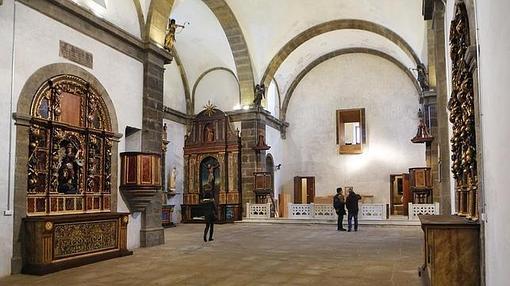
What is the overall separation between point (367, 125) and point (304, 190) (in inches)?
165

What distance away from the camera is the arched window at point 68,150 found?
25.0 feet

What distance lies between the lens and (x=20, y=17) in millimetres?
7285

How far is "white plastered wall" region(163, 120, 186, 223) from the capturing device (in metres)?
18.5

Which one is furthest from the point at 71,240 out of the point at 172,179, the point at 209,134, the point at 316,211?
the point at 209,134

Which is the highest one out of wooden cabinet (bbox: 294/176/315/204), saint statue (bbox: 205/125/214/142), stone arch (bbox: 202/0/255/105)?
stone arch (bbox: 202/0/255/105)

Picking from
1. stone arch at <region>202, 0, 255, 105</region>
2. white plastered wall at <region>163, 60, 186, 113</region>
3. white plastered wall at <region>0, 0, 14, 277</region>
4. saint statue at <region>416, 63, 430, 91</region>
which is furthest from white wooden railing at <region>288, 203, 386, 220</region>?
white plastered wall at <region>0, 0, 14, 277</region>

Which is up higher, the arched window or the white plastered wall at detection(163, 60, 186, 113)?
the white plastered wall at detection(163, 60, 186, 113)

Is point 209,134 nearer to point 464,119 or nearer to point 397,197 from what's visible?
point 397,197

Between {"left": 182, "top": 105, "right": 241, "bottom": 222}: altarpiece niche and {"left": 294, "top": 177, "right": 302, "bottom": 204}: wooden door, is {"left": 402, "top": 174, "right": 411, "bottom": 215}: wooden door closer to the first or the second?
{"left": 294, "top": 177, "right": 302, "bottom": 204}: wooden door

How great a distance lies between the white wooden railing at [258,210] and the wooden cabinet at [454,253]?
1347 cm

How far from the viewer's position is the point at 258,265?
24.4 ft

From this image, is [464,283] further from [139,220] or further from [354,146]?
[354,146]

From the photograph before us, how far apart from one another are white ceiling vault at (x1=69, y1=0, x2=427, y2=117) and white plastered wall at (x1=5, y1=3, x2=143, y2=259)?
539cm

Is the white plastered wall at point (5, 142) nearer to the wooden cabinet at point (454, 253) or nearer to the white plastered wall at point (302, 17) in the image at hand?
the wooden cabinet at point (454, 253)
